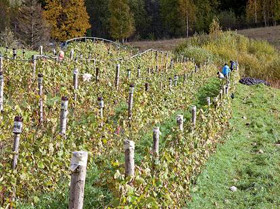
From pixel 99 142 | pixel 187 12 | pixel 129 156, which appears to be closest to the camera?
pixel 129 156

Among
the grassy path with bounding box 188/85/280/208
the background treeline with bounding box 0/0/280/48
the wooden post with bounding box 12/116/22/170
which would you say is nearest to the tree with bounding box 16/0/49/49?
the background treeline with bounding box 0/0/280/48

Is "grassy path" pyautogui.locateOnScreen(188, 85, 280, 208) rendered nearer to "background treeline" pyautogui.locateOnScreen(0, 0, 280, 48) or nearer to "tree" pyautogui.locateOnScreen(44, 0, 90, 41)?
"background treeline" pyautogui.locateOnScreen(0, 0, 280, 48)

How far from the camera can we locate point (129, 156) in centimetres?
324

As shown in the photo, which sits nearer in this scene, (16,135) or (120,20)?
(16,135)

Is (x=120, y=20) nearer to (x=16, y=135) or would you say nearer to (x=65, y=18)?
(x=65, y=18)

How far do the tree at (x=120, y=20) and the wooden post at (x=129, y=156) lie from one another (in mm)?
41026

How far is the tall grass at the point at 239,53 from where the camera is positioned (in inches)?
853

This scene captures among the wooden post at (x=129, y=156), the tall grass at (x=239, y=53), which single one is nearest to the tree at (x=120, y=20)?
the tall grass at (x=239, y=53)

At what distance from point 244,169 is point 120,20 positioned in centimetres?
3866

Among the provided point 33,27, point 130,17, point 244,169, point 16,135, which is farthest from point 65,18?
point 16,135

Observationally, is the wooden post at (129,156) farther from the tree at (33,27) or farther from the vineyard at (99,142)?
the tree at (33,27)

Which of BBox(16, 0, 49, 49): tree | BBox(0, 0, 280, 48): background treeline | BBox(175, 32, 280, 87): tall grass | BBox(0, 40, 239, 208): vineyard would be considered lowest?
BBox(0, 40, 239, 208): vineyard

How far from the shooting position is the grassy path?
530 cm

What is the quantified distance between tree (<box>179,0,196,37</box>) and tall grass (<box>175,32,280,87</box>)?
660 inches
